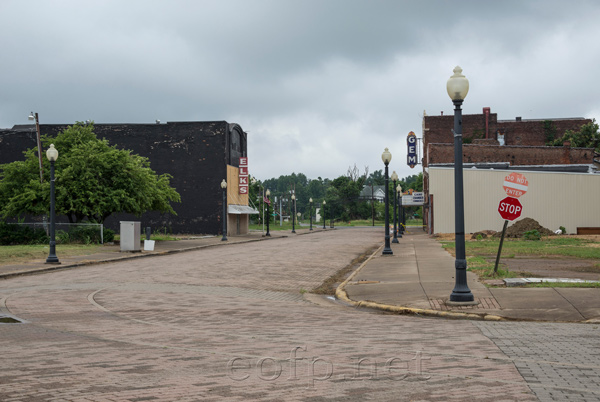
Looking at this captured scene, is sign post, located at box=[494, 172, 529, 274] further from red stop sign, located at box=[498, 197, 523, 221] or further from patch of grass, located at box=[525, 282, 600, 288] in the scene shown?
patch of grass, located at box=[525, 282, 600, 288]

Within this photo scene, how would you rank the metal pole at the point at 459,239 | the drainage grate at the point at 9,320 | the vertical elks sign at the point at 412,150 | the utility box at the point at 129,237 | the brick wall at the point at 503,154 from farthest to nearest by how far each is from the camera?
the vertical elks sign at the point at 412,150
the brick wall at the point at 503,154
the utility box at the point at 129,237
the metal pole at the point at 459,239
the drainage grate at the point at 9,320

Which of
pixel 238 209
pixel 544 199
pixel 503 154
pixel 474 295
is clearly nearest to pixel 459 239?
pixel 474 295

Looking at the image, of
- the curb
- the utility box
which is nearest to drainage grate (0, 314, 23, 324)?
Answer: the curb

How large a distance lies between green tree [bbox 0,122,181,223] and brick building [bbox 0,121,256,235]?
18613 mm

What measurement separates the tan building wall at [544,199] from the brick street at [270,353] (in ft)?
127

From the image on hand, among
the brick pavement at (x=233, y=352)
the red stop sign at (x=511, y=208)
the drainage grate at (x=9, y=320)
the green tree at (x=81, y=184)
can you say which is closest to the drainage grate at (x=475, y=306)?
the brick pavement at (x=233, y=352)

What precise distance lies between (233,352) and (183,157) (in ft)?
178

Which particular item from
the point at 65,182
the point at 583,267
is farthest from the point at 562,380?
the point at 65,182

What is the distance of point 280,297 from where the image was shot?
1467 cm

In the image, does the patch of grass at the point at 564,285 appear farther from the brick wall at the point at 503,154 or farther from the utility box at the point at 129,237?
the brick wall at the point at 503,154

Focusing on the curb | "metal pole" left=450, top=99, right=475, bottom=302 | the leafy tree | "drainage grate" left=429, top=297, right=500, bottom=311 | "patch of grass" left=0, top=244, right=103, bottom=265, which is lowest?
"patch of grass" left=0, top=244, right=103, bottom=265

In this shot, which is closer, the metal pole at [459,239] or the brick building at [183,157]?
the metal pole at [459,239]

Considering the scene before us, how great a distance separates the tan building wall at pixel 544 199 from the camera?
48.0m

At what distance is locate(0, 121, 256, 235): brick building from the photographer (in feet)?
197
